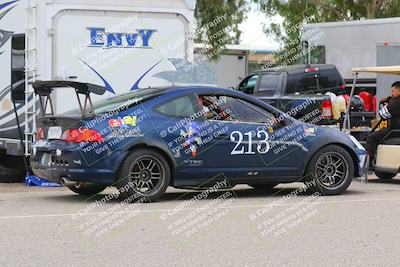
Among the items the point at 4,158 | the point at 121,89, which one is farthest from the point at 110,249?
the point at 4,158

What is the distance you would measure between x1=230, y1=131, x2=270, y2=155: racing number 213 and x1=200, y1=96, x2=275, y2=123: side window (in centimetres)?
23

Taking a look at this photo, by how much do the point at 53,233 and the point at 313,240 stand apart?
8.66 feet

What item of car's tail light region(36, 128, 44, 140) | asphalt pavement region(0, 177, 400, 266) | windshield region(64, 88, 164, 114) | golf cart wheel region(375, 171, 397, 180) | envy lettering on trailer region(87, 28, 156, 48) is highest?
envy lettering on trailer region(87, 28, 156, 48)

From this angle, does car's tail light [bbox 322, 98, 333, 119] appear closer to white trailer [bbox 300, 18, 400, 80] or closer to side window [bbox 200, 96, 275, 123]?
white trailer [bbox 300, 18, 400, 80]

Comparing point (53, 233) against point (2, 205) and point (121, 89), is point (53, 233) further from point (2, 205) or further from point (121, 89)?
point (121, 89)

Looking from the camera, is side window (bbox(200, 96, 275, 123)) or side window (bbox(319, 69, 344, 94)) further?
side window (bbox(319, 69, 344, 94))

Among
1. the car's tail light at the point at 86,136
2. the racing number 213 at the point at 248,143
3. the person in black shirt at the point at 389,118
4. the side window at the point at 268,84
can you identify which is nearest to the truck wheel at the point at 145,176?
the car's tail light at the point at 86,136

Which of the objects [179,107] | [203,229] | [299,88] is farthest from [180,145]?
A: [299,88]

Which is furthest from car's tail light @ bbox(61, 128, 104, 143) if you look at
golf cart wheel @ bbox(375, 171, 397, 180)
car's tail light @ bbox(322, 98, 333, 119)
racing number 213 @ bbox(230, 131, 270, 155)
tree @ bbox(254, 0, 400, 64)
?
tree @ bbox(254, 0, 400, 64)

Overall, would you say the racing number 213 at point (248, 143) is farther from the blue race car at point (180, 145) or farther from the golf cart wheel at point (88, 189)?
the golf cart wheel at point (88, 189)

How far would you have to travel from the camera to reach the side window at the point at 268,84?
19.8 m

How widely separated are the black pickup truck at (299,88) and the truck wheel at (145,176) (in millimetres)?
8011

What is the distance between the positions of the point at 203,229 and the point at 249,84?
1209 centimetres

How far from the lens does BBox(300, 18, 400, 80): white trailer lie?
70.9 feet
